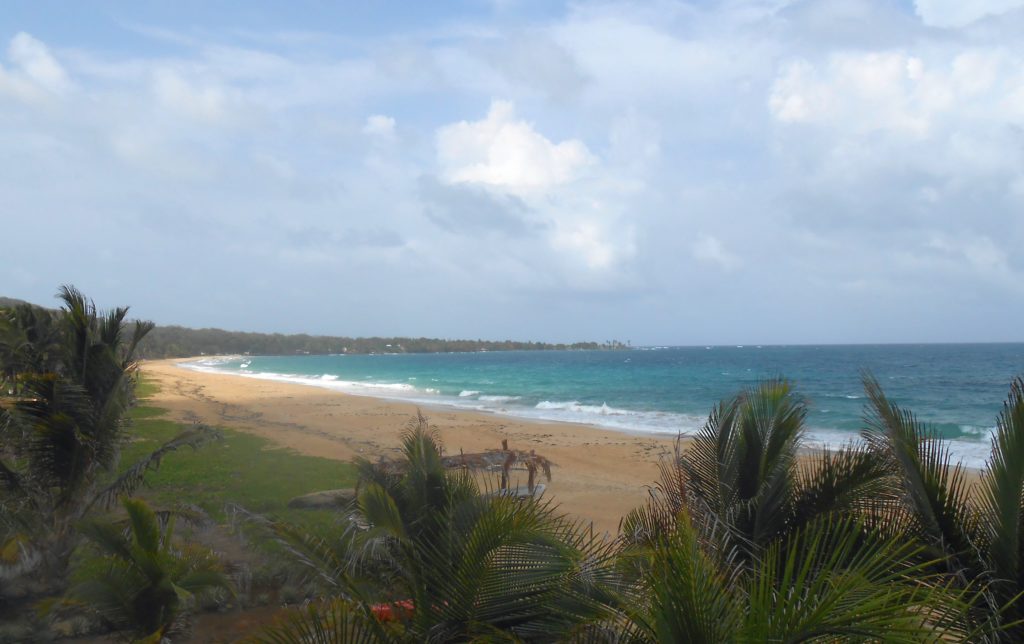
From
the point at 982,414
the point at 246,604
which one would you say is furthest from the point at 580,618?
the point at 982,414

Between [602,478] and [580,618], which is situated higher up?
[580,618]

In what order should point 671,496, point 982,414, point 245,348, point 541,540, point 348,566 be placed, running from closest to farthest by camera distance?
point 541,540
point 348,566
point 671,496
point 982,414
point 245,348

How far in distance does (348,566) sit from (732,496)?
2.28 metres

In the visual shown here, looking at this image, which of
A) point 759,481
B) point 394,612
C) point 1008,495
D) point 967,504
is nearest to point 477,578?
point 394,612

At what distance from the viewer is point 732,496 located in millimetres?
4168

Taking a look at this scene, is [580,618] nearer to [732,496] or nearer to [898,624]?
[898,624]

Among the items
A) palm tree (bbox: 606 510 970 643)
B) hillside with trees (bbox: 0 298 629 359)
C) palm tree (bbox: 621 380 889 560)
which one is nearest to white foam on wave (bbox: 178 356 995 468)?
palm tree (bbox: 621 380 889 560)

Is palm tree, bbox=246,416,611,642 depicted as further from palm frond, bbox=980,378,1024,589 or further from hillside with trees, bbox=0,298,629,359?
hillside with trees, bbox=0,298,629,359

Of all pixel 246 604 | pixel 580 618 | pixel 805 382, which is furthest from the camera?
pixel 805 382

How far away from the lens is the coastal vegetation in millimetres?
2379

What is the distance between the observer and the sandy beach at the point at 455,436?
13109mm

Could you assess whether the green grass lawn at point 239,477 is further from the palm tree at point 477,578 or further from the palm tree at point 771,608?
the palm tree at point 771,608

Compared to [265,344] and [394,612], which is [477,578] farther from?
[265,344]

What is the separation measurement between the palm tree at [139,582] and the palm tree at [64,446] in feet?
5.19
